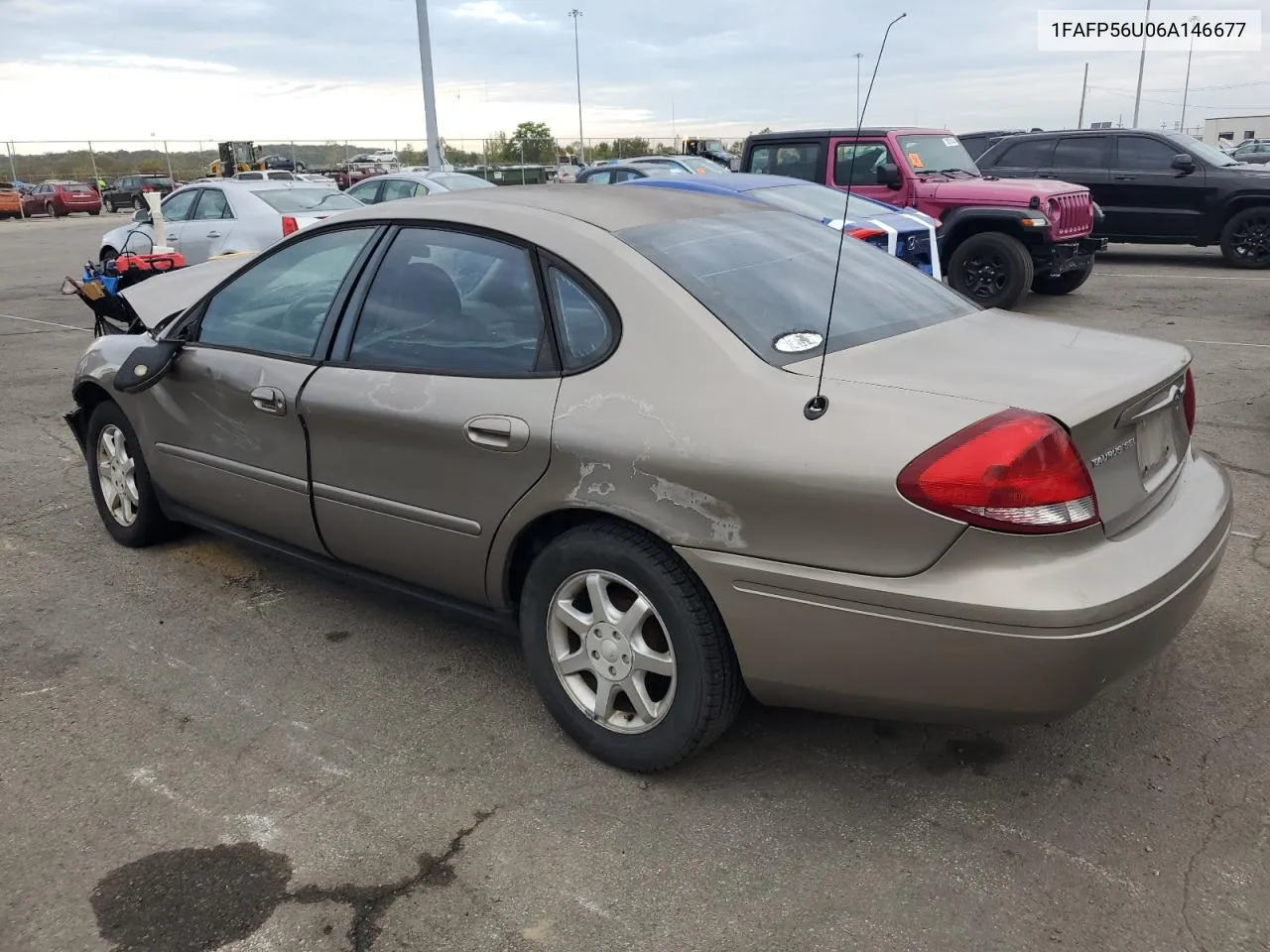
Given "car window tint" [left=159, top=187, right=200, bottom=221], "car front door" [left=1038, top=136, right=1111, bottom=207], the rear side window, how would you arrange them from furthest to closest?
"car front door" [left=1038, top=136, right=1111, bottom=207], "car window tint" [left=159, top=187, right=200, bottom=221], the rear side window

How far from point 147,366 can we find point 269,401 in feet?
2.46

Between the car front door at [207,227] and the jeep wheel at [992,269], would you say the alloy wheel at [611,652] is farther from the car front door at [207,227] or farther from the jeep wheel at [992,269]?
the car front door at [207,227]

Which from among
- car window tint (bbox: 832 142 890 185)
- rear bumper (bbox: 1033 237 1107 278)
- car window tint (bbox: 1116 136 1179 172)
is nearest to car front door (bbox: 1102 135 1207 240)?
car window tint (bbox: 1116 136 1179 172)

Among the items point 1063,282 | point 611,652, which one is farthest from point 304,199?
point 611,652

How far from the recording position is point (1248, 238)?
13.4m

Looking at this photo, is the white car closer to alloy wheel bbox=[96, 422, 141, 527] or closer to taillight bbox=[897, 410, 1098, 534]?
alloy wheel bbox=[96, 422, 141, 527]

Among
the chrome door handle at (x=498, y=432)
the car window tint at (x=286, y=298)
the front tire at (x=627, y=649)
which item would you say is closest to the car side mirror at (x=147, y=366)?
the car window tint at (x=286, y=298)

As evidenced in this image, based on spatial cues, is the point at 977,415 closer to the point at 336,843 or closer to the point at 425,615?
the point at 336,843

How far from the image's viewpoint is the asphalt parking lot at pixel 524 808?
238 centimetres

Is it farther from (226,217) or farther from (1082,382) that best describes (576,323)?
(226,217)

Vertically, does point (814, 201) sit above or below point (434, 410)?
above

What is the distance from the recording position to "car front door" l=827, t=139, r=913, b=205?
36.8 ft

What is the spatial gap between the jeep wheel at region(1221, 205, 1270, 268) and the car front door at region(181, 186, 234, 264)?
12.4m

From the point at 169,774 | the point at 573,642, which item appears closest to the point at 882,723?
the point at 573,642
